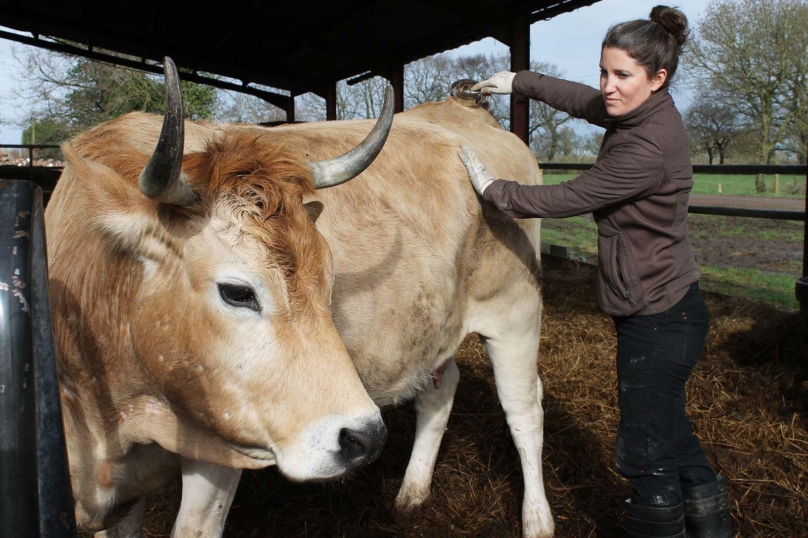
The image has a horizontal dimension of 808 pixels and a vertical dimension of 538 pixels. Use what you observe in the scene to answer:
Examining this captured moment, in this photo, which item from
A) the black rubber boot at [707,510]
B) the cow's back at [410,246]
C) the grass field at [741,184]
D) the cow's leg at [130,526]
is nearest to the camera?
the black rubber boot at [707,510]

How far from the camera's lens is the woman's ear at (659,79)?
2240mm

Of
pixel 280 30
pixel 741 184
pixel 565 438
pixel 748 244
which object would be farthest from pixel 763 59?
pixel 565 438

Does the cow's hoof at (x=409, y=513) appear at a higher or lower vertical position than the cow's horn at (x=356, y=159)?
lower

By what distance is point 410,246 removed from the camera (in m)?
2.76

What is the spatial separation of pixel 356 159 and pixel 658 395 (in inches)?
53.0

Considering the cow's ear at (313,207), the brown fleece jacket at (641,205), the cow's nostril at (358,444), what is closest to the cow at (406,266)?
the cow's ear at (313,207)

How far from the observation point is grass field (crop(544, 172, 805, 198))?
18.4 meters

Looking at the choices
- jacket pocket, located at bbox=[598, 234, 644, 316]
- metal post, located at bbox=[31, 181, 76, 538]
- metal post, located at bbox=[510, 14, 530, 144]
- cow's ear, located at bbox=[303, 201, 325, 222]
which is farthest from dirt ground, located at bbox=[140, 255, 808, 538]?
metal post, located at bbox=[510, 14, 530, 144]

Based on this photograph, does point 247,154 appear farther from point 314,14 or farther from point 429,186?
point 314,14

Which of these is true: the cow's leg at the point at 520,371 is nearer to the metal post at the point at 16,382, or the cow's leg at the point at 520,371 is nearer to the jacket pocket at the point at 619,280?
the jacket pocket at the point at 619,280

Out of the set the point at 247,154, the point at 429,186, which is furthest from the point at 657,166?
the point at 247,154

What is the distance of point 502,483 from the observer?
3.67 m

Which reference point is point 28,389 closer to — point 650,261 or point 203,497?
point 203,497

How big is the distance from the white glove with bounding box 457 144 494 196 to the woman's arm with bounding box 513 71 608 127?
1.29ft
